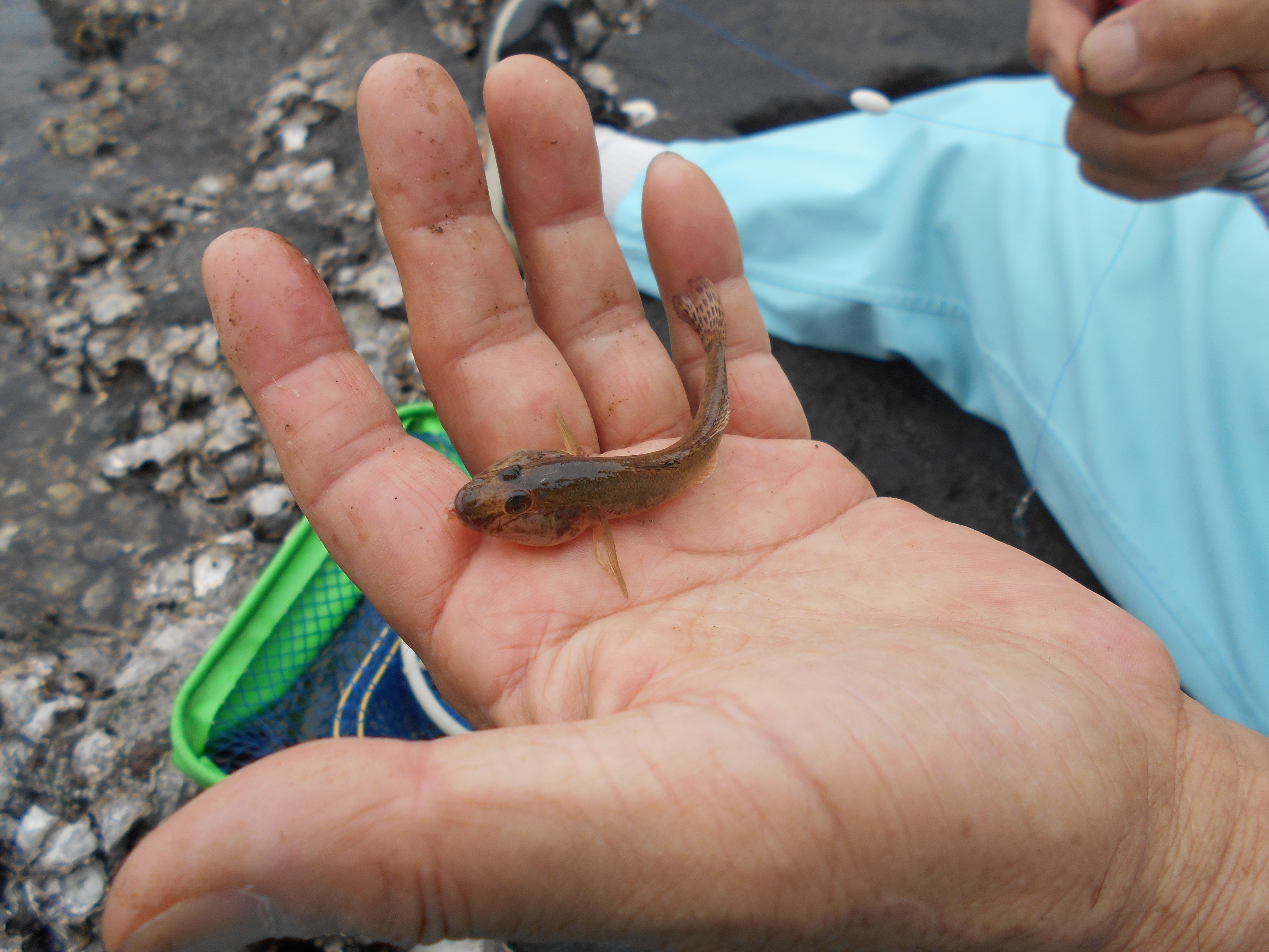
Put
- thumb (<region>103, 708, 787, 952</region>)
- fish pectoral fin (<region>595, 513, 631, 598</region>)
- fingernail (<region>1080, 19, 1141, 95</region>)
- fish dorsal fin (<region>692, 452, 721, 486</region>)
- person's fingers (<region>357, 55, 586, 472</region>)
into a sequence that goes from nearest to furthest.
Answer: thumb (<region>103, 708, 787, 952</region>)
fish pectoral fin (<region>595, 513, 631, 598</region>)
person's fingers (<region>357, 55, 586, 472</region>)
fingernail (<region>1080, 19, 1141, 95</region>)
fish dorsal fin (<region>692, 452, 721, 486</region>)

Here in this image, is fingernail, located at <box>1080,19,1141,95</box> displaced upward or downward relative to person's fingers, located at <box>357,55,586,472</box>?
upward

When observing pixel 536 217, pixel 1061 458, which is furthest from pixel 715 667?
pixel 1061 458

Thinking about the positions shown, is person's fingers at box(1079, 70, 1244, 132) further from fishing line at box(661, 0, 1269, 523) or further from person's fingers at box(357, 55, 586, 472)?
person's fingers at box(357, 55, 586, 472)

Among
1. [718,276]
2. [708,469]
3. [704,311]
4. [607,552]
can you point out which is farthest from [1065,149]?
[607,552]

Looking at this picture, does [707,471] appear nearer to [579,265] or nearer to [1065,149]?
[579,265]

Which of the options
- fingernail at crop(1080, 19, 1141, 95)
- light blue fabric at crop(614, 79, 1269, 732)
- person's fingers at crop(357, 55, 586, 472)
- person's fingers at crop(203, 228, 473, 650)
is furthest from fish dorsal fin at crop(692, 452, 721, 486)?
fingernail at crop(1080, 19, 1141, 95)

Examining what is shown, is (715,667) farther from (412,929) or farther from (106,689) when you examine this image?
(106,689)
